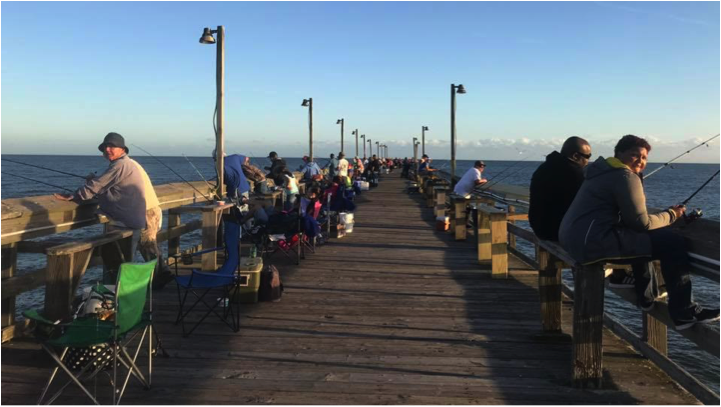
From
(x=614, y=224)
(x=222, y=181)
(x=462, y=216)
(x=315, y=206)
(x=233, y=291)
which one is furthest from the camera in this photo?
(x=462, y=216)

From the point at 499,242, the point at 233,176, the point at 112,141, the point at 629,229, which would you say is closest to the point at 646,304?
the point at 629,229

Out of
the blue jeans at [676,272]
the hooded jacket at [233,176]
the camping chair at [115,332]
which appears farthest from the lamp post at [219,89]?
the blue jeans at [676,272]

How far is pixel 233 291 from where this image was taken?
209 inches

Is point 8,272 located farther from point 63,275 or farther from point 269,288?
point 269,288

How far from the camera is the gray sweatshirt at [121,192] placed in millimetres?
4570

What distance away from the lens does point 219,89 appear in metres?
7.73

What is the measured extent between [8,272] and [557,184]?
4341 mm

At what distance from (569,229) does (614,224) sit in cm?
27

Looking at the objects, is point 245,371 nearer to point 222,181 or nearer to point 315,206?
point 222,181

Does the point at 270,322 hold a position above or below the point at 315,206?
below

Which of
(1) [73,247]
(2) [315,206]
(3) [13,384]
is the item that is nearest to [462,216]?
(2) [315,206]

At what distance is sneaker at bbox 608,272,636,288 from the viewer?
138 inches

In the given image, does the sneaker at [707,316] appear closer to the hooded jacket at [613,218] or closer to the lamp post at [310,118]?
the hooded jacket at [613,218]

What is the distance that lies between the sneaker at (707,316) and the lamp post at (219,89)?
240 inches
